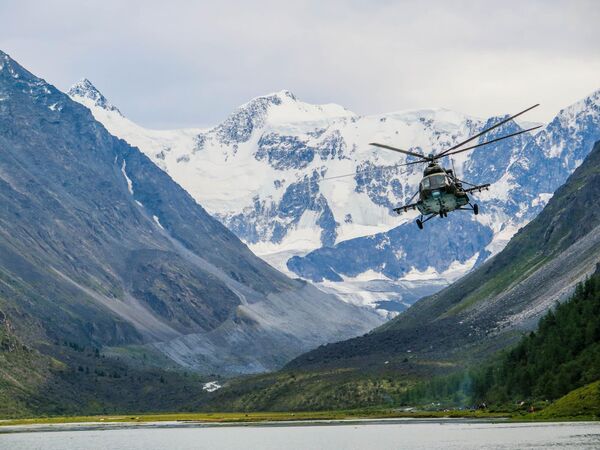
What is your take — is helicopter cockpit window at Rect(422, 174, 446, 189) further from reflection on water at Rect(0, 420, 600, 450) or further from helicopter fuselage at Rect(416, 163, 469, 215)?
reflection on water at Rect(0, 420, 600, 450)

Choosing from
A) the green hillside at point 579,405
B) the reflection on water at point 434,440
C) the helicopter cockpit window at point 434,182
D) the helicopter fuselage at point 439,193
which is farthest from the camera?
the green hillside at point 579,405

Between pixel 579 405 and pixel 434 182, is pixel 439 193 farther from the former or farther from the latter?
pixel 579 405

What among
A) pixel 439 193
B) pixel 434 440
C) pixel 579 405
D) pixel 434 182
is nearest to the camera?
pixel 439 193

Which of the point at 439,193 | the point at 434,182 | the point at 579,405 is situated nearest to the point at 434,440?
the point at 579,405

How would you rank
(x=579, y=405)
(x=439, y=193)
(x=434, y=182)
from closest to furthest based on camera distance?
(x=439, y=193) → (x=434, y=182) → (x=579, y=405)

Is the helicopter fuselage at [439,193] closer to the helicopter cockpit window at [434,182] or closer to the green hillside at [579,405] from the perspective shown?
the helicopter cockpit window at [434,182]

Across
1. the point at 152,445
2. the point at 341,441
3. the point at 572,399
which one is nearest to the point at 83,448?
the point at 152,445

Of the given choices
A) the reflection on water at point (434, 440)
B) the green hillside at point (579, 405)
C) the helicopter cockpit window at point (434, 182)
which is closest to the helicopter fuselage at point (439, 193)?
the helicopter cockpit window at point (434, 182)

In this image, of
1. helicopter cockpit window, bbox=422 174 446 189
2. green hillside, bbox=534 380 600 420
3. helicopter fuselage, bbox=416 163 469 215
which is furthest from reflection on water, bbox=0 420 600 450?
helicopter cockpit window, bbox=422 174 446 189

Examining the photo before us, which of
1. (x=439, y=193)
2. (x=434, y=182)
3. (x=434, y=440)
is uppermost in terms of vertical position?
(x=434, y=182)

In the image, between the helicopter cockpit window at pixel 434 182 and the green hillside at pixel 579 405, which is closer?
the helicopter cockpit window at pixel 434 182

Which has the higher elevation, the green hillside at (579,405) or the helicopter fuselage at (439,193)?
the helicopter fuselage at (439,193)

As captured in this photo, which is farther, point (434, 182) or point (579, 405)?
point (579, 405)

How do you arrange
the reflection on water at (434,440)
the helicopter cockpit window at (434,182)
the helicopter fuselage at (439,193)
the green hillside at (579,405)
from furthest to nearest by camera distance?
the green hillside at (579,405) < the helicopter cockpit window at (434,182) < the helicopter fuselage at (439,193) < the reflection on water at (434,440)
